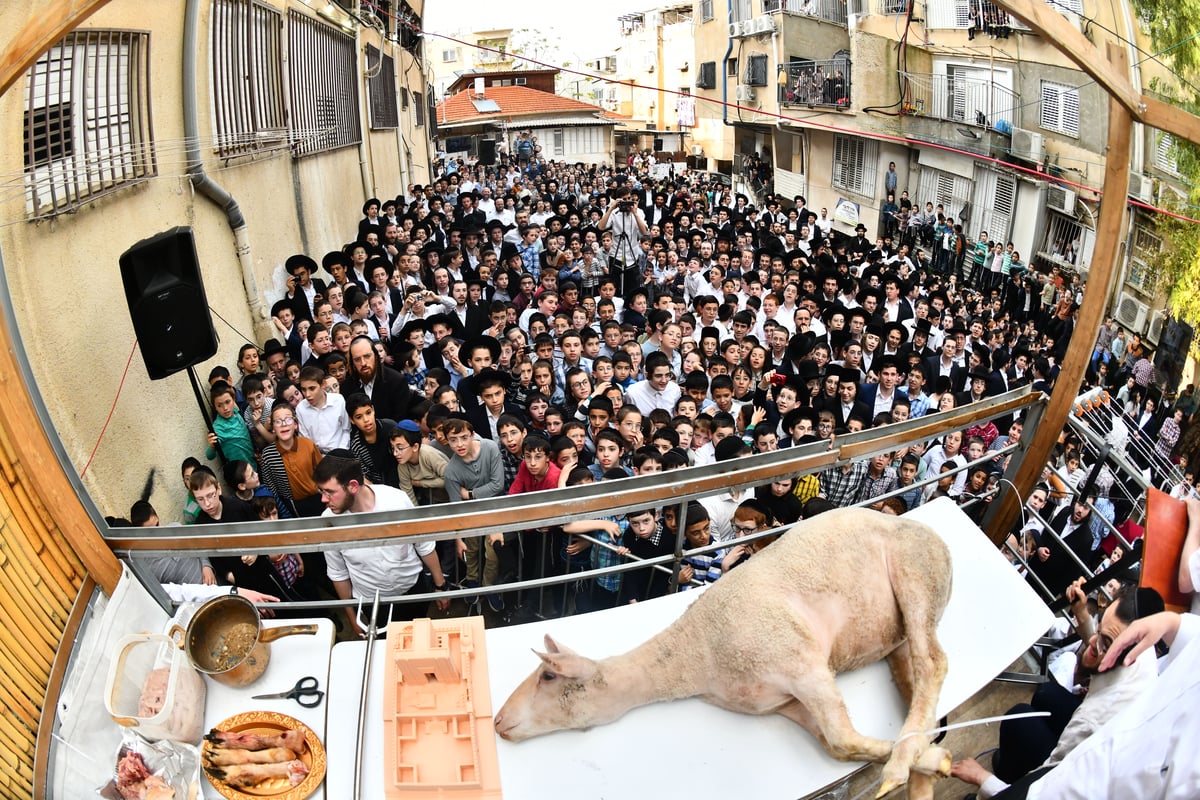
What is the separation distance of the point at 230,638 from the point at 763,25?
84.8 ft

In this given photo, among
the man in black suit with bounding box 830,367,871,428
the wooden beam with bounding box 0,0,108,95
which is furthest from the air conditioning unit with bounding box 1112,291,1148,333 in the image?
the wooden beam with bounding box 0,0,108,95

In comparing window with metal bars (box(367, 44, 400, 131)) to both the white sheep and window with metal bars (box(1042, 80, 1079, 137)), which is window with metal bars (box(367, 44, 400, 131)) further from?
the white sheep

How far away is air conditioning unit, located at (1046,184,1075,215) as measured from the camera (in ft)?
48.2

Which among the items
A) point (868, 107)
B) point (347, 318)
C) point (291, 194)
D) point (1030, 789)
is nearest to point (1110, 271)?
point (1030, 789)

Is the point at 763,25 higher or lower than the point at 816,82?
higher

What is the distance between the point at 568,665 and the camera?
9.49ft

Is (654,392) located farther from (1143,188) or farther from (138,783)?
(1143,188)

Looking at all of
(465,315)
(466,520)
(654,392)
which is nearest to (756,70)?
(465,315)

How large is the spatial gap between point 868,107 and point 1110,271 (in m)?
19.6

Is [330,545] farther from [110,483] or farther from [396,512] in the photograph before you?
[110,483]

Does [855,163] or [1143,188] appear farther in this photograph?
[855,163]

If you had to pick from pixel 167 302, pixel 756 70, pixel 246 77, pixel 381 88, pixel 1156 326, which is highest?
pixel 756 70

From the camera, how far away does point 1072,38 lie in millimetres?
3205

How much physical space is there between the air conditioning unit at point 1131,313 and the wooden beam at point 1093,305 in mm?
9837
